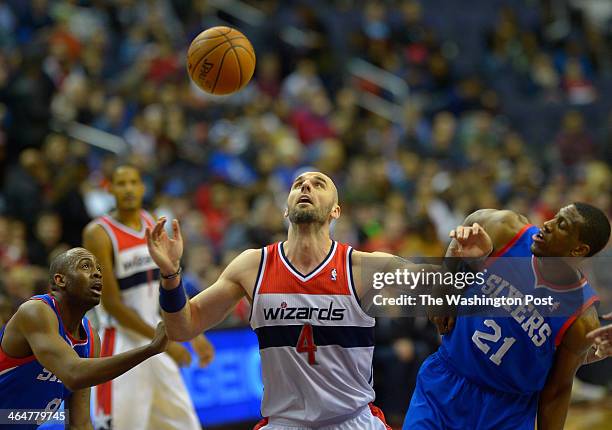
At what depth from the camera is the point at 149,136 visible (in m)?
11.8

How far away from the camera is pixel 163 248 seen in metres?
4.70

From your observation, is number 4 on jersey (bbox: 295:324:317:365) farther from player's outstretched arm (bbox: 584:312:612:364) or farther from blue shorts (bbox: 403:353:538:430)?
player's outstretched arm (bbox: 584:312:612:364)

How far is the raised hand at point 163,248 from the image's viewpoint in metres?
4.64

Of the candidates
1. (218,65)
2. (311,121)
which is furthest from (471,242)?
(311,121)

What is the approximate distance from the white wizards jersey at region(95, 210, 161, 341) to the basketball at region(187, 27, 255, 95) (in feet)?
4.32

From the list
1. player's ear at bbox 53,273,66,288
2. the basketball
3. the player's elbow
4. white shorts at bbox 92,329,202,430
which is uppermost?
the basketball

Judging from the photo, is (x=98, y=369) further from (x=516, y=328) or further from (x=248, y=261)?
(x=516, y=328)

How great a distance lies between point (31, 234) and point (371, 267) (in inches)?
206

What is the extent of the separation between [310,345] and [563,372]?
1.42 meters

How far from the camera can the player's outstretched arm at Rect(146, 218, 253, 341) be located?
469 centimetres

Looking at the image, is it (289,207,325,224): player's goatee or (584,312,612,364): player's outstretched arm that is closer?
(584,312,612,364): player's outstretched arm

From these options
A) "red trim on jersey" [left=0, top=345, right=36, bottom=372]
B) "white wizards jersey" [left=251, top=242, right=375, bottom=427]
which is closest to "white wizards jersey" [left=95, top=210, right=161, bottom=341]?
"red trim on jersey" [left=0, top=345, right=36, bottom=372]

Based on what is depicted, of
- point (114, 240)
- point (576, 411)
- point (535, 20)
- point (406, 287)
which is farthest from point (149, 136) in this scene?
point (535, 20)

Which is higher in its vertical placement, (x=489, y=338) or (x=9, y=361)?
(x=489, y=338)
